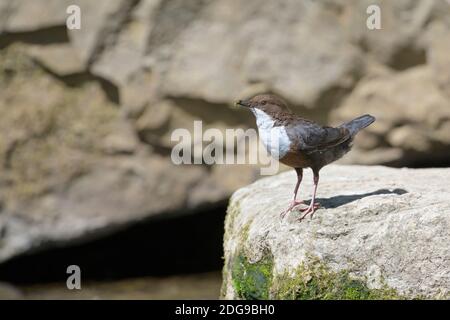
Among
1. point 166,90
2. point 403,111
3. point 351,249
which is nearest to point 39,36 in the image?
point 166,90

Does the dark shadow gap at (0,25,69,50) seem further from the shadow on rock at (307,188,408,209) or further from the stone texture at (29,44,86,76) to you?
the shadow on rock at (307,188,408,209)

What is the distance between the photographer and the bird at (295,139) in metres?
5.33

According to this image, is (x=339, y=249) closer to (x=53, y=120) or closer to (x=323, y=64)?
(x=323, y=64)

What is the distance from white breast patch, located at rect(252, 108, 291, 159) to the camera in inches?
210

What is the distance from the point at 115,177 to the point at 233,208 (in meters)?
2.70

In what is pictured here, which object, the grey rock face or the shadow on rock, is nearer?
the shadow on rock

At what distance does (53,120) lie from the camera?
8.73 meters

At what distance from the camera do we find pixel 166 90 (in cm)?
855

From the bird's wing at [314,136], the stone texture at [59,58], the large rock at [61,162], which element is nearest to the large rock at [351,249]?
the bird's wing at [314,136]

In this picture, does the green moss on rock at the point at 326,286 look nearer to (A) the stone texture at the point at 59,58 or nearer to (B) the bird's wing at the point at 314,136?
(B) the bird's wing at the point at 314,136

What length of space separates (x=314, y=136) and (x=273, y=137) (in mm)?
266

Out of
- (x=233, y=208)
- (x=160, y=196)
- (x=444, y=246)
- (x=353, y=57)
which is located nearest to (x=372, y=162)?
(x=353, y=57)

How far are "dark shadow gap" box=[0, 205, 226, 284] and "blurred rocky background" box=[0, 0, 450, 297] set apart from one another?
2.07ft

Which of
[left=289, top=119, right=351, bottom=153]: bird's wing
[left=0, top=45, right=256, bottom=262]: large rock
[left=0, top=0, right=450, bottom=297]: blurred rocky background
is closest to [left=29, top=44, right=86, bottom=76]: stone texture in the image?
[left=0, top=0, right=450, bottom=297]: blurred rocky background
